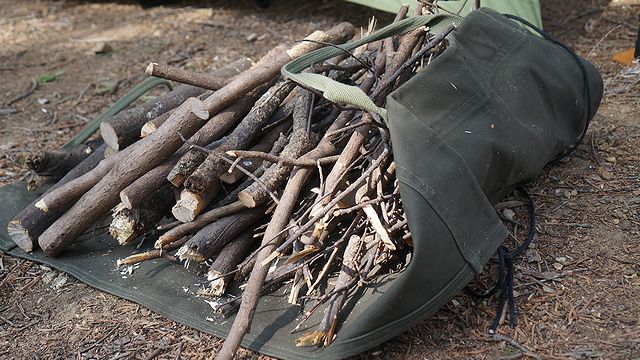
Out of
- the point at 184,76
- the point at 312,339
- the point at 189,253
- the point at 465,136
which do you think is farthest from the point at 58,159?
the point at 465,136

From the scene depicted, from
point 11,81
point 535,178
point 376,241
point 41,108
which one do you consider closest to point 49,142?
point 41,108

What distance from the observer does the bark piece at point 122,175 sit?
3.00m

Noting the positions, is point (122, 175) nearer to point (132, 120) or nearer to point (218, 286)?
point (132, 120)

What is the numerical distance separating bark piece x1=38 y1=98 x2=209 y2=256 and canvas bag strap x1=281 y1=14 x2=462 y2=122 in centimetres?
52

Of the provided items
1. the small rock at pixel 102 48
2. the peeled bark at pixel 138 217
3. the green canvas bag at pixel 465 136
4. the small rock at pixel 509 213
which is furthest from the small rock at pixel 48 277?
the small rock at pixel 102 48

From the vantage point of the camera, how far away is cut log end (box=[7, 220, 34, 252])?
124 inches

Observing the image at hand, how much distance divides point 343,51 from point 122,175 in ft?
3.56

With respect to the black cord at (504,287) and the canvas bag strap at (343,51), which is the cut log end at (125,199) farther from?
the black cord at (504,287)

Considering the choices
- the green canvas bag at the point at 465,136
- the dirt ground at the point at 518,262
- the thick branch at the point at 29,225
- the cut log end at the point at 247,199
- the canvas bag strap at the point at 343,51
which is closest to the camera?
the green canvas bag at the point at 465,136

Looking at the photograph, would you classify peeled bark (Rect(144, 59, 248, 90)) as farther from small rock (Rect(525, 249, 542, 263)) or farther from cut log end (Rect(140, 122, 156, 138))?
small rock (Rect(525, 249, 542, 263))

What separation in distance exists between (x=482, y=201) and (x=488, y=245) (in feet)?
0.51

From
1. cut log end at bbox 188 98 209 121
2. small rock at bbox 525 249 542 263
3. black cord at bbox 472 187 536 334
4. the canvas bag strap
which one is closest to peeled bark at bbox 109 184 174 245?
cut log end at bbox 188 98 209 121

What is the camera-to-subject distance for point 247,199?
2830 mm

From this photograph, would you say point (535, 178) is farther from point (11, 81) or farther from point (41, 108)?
point (11, 81)
